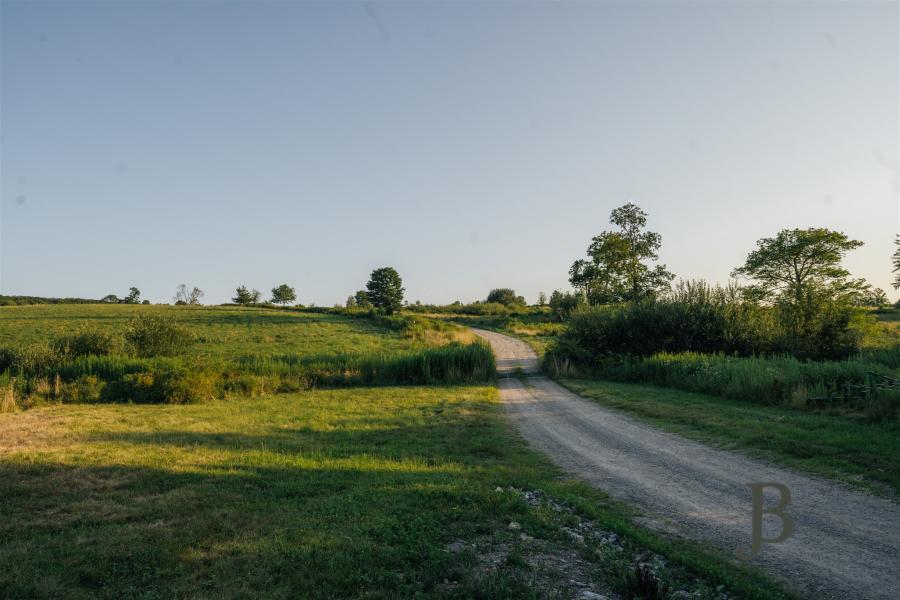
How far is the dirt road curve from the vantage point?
5.84m

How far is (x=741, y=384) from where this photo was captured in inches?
757

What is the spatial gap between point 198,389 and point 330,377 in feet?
24.0

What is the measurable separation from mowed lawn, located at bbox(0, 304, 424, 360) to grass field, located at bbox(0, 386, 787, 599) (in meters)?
21.3

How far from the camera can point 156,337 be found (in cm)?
3177

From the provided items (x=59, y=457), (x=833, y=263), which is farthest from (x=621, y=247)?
(x=59, y=457)

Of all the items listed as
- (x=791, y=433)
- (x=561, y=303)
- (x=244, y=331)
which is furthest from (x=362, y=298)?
(x=791, y=433)

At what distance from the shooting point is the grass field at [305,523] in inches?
212

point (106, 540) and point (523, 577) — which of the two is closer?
point (523, 577)

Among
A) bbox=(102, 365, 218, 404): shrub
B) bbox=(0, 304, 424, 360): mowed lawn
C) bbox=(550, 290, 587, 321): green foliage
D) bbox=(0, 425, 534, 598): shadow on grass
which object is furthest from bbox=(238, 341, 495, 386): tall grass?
bbox=(550, 290, 587, 321): green foliage

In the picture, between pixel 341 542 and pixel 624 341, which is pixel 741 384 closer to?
pixel 624 341

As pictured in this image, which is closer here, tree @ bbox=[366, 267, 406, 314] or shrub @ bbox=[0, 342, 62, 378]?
shrub @ bbox=[0, 342, 62, 378]

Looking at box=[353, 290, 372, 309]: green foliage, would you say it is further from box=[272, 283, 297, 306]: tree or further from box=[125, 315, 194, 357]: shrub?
box=[125, 315, 194, 357]: shrub

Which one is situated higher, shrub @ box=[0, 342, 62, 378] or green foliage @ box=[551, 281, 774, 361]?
green foliage @ box=[551, 281, 774, 361]
